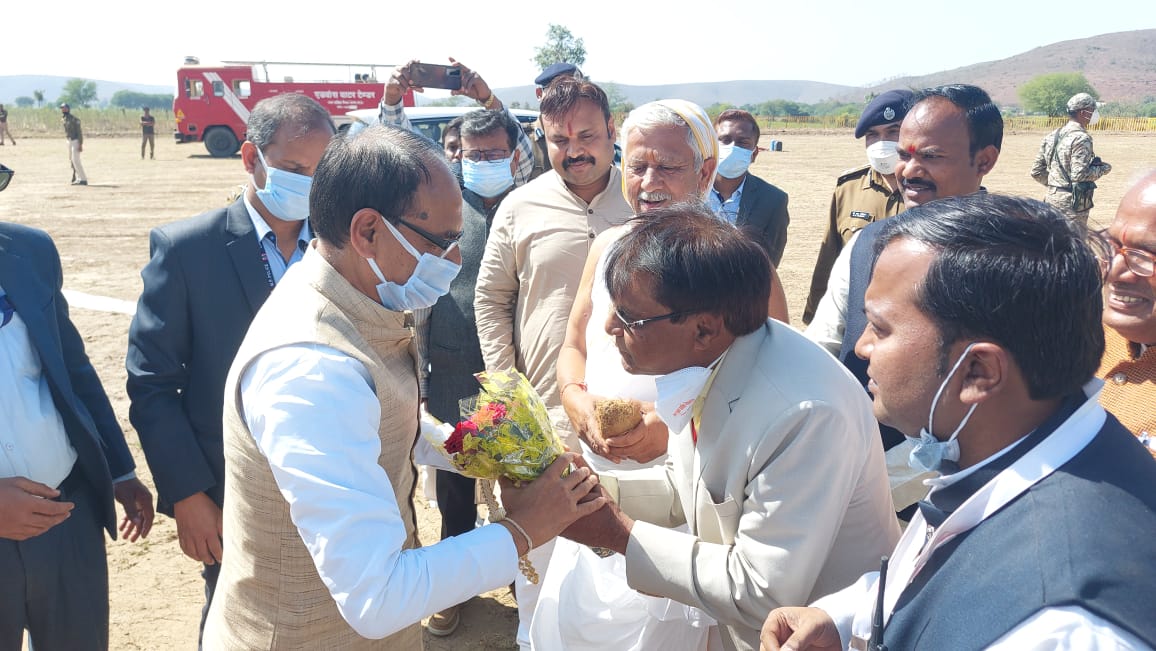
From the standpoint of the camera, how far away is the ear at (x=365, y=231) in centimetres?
189

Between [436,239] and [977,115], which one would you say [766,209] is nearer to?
[977,115]

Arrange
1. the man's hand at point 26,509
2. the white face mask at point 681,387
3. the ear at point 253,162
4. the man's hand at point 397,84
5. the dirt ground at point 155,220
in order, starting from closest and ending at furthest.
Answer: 1. the white face mask at point 681,387
2. the man's hand at point 26,509
3. the ear at point 253,162
4. the dirt ground at point 155,220
5. the man's hand at point 397,84

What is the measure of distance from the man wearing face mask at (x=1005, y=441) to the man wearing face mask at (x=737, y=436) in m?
0.23

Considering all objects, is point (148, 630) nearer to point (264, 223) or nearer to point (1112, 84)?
point (264, 223)

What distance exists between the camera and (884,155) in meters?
4.69

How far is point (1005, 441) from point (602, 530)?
1.12m

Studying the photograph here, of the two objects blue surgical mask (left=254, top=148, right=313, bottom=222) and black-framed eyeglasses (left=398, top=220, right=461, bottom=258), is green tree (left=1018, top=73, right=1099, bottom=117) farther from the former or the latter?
black-framed eyeglasses (left=398, top=220, right=461, bottom=258)

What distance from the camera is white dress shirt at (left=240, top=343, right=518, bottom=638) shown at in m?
1.57

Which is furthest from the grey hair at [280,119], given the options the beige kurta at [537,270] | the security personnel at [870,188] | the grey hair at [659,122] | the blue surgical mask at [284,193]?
the security personnel at [870,188]

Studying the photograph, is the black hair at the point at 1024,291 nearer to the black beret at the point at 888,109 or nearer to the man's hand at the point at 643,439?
the man's hand at the point at 643,439

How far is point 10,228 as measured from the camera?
2.66 m

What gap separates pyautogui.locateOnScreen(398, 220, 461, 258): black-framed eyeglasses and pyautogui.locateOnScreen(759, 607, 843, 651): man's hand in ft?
3.94

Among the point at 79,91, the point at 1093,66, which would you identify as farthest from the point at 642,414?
the point at 1093,66

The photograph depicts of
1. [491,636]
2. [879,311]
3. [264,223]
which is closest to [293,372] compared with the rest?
[879,311]
